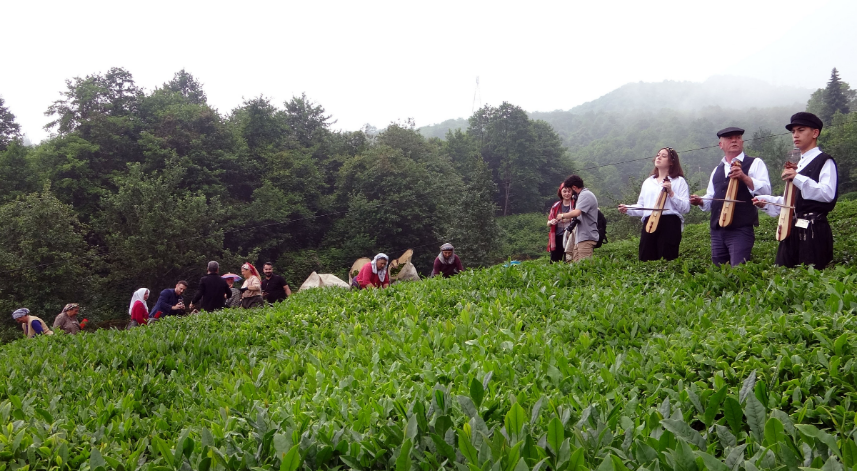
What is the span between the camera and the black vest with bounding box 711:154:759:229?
217 inches

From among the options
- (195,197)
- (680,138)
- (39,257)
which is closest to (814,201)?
(39,257)

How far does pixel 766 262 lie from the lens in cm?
516

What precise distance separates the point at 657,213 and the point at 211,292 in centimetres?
839

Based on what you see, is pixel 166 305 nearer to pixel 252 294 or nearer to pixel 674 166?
pixel 252 294

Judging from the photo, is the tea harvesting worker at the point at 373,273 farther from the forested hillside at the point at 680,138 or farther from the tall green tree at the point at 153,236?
the forested hillside at the point at 680,138

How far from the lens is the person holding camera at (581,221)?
299 inches

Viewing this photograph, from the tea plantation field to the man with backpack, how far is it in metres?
2.02

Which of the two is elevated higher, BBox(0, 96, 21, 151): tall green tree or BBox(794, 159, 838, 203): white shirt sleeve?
BBox(0, 96, 21, 151): tall green tree

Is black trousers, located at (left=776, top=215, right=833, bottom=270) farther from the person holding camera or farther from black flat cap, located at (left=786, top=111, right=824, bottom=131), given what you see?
the person holding camera

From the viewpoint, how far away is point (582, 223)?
7816 millimetres

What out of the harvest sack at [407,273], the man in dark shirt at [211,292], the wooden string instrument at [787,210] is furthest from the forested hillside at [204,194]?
the wooden string instrument at [787,210]

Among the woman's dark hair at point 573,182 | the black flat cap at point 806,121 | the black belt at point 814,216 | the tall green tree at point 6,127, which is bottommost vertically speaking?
the black belt at point 814,216

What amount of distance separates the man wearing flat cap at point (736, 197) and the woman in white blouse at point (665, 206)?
42cm

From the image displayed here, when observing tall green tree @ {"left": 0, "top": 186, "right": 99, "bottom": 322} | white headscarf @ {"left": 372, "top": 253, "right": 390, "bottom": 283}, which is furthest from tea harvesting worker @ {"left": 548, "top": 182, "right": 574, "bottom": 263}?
tall green tree @ {"left": 0, "top": 186, "right": 99, "bottom": 322}
